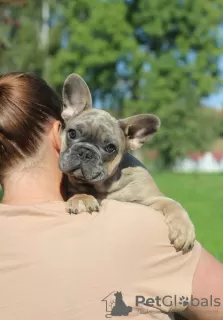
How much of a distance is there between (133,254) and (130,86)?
47.4 metres

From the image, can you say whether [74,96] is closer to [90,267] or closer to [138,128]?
[138,128]

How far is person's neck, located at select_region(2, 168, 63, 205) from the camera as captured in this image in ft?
10.8

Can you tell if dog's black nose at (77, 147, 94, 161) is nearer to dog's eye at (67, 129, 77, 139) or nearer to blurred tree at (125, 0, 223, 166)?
dog's eye at (67, 129, 77, 139)

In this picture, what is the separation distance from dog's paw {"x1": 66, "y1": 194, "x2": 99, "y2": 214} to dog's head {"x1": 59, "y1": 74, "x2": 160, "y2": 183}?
637 millimetres

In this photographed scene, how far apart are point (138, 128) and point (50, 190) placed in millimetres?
1373

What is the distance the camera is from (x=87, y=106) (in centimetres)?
476

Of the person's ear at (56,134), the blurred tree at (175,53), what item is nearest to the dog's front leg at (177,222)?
the person's ear at (56,134)

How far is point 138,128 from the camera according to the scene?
4605 millimetres

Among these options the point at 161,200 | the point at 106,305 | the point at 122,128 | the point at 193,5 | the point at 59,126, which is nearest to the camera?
the point at 106,305

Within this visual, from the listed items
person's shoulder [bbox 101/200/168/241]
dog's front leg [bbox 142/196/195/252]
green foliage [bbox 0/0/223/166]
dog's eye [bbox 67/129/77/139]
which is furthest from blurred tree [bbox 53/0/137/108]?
person's shoulder [bbox 101/200/168/241]

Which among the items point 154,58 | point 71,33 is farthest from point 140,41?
point 71,33

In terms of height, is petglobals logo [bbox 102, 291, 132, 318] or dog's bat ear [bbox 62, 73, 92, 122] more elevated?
dog's bat ear [bbox 62, 73, 92, 122]

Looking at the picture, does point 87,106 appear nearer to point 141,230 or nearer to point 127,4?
point 141,230

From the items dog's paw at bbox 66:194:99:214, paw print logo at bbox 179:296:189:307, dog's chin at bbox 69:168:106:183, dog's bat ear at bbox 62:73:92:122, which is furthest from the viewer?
dog's bat ear at bbox 62:73:92:122
